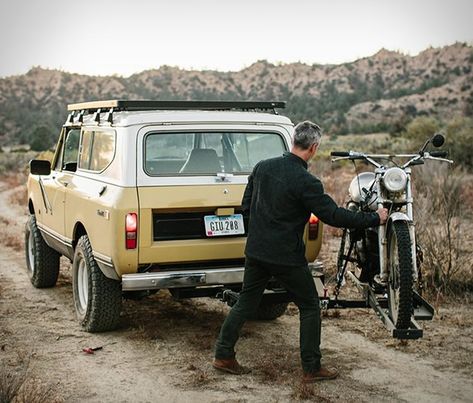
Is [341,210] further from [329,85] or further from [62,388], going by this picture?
[329,85]

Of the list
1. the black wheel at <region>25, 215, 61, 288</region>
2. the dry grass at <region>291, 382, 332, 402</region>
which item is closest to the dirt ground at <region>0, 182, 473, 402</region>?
the dry grass at <region>291, 382, 332, 402</region>

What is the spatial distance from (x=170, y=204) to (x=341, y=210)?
4.98 ft

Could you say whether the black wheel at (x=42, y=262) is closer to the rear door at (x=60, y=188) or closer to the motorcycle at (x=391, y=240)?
the rear door at (x=60, y=188)

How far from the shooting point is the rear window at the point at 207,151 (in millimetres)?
6473

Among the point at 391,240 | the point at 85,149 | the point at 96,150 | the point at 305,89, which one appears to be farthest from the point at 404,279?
the point at 305,89

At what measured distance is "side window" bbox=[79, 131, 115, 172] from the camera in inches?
262

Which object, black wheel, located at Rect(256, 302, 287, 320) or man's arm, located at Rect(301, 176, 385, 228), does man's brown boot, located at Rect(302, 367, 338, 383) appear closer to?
man's arm, located at Rect(301, 176, 385, 228)

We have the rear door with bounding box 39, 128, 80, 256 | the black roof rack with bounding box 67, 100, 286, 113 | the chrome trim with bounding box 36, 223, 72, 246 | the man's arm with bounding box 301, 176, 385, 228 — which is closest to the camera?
the man's arm with bounding box 301, 176, 385, 228

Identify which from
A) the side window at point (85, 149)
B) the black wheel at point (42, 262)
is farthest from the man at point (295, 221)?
the black wheel at point (42, 262)

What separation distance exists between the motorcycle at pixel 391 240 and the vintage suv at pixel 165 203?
0.44 meters

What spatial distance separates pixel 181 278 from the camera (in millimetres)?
6059

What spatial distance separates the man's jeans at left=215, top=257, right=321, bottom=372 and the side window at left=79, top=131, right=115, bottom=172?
182 cm

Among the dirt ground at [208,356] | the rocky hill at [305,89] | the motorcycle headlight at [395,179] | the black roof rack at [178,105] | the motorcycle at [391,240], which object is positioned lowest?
the dirt ground at [208,356]

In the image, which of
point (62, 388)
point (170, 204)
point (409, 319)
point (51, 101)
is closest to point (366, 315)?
point (409, 319)
